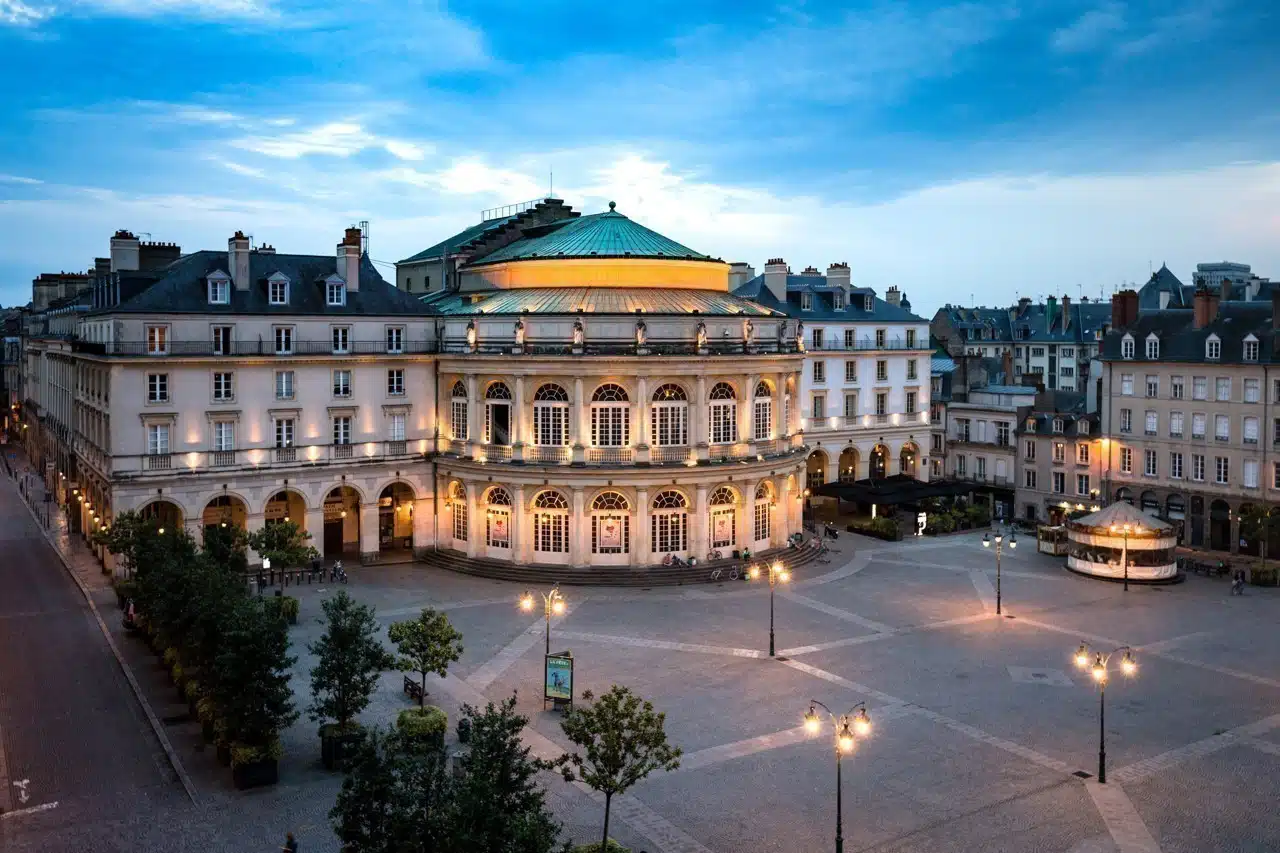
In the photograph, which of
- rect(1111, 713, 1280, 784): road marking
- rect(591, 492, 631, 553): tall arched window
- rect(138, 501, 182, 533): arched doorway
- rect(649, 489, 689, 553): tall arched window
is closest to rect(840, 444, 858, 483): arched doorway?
rect(649, 489, 689, 553): tall arched window

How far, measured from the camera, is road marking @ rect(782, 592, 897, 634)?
48.8 metres

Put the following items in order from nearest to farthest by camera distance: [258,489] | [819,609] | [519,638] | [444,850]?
[444,850], [519,638], [819,609], [258,489]

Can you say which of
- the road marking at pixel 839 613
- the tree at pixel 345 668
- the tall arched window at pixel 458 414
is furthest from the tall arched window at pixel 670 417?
the tree at pixel 345 668

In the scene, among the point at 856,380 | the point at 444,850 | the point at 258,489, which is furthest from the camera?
the point at 856,380

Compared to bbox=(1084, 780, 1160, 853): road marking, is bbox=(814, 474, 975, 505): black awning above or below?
above

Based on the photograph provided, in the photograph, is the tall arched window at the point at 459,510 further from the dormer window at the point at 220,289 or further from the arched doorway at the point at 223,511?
the dormer window at the point at 220,289

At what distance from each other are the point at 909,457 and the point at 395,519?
4192cm

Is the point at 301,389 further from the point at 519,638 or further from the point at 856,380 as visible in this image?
the point at 856,380

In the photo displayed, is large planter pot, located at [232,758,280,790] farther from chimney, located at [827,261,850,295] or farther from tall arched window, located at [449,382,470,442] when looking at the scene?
chimney, located at [827,261,850,295]

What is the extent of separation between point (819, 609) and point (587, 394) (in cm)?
1714

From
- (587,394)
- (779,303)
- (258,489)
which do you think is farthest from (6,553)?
(779,303)

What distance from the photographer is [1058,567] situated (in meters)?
63.1

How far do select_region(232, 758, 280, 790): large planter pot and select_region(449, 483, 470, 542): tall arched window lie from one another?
32.8 meters

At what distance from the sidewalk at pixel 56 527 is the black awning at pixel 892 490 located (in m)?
47.8
